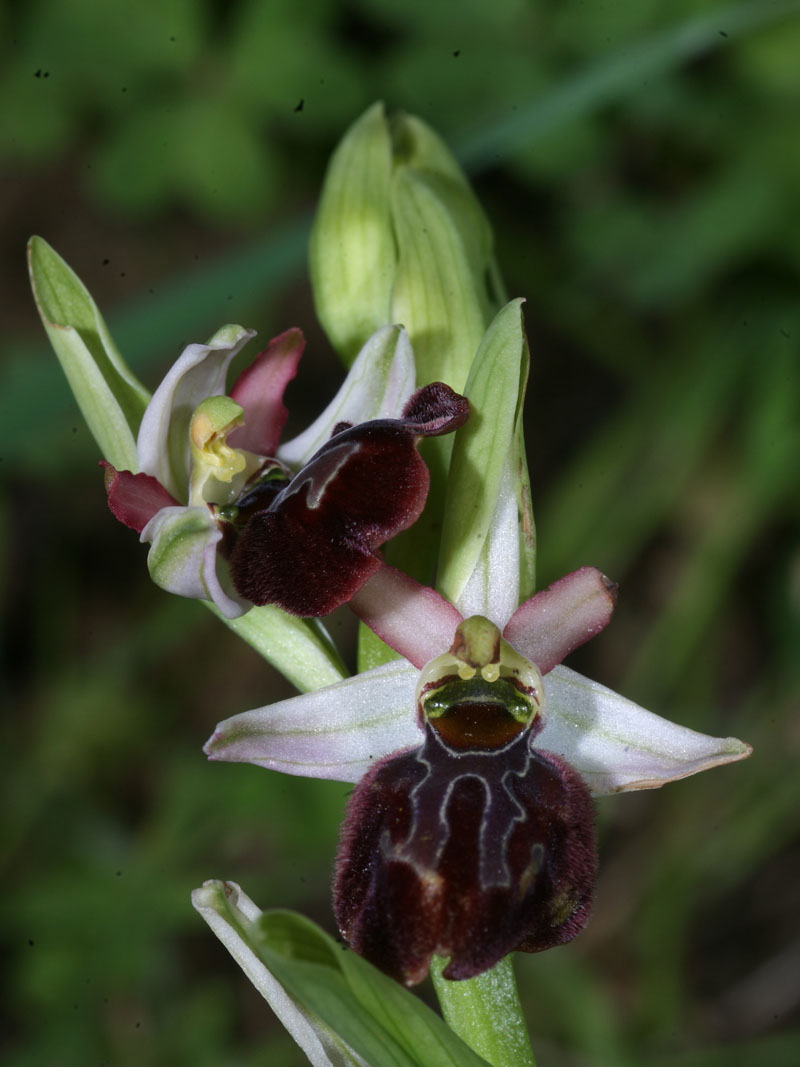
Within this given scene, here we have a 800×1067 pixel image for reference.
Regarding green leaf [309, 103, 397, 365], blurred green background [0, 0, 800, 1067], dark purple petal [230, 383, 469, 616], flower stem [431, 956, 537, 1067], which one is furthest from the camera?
blurred green background [0, 0, 800, 1067]

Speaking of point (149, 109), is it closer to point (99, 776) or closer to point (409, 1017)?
point (99, 776)

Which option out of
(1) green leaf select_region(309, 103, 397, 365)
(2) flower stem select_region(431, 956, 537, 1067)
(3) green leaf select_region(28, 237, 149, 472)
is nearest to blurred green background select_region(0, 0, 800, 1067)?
(1) green leaf select_region(309, 103, 397, 365)

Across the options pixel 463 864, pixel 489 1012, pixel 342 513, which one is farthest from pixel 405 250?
pixel 489 1012

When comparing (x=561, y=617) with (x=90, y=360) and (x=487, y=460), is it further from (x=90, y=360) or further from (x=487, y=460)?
(x=90, y=360)

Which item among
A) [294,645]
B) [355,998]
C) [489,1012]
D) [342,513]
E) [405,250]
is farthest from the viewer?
[405,250]

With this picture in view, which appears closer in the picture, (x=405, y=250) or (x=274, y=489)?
(x=274, y=489)

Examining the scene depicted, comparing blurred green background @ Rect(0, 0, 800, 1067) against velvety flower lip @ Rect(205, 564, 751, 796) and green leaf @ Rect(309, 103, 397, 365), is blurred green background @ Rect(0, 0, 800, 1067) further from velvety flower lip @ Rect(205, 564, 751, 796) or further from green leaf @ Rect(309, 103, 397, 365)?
velvety flower lip @ Rect(205, 564, 751, 796)
